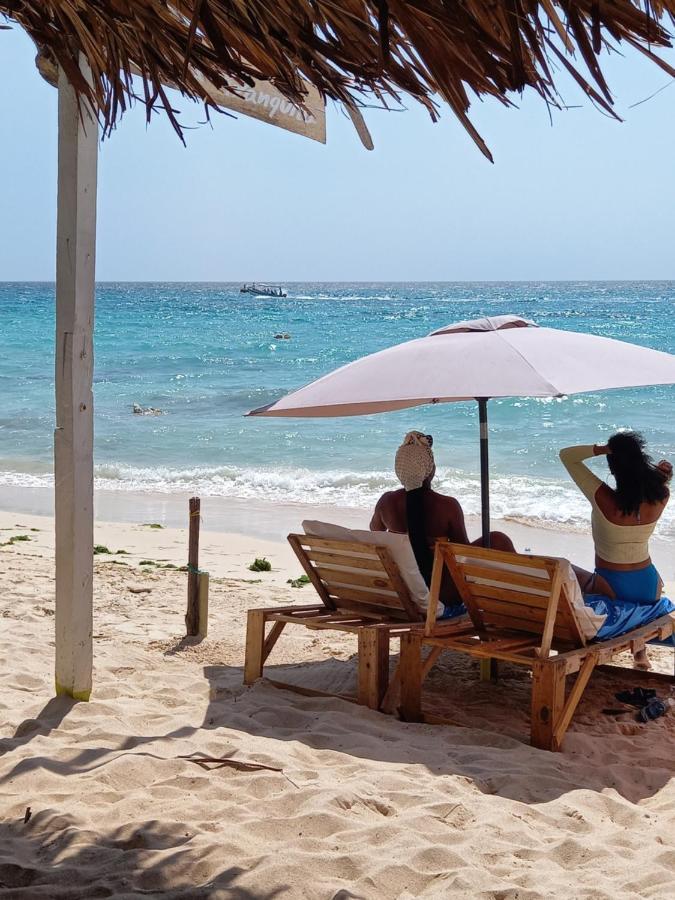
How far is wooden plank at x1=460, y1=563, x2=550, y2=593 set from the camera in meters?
4.15

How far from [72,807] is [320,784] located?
32.7 inches

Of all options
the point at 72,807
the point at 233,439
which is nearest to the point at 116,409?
the point at 233,439

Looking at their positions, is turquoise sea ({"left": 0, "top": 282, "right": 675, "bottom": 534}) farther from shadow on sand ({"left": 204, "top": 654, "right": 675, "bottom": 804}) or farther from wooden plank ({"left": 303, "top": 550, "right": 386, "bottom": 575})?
wooden plank ({"left": 303, "top": 550, "right": 386, "bottom": 575})

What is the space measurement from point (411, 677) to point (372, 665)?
0.19 m

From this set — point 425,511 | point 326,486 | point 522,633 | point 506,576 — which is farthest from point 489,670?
point 326,486

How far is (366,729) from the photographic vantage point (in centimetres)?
422

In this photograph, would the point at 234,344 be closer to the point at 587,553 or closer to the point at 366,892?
the point at 587,553

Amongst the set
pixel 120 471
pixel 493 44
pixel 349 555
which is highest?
pixel 493 44

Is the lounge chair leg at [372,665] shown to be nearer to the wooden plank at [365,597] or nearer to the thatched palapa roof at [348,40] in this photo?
the wooden plank at [365,597]

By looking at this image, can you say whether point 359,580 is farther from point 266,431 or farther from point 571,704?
point 266,431

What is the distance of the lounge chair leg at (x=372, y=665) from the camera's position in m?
4.52

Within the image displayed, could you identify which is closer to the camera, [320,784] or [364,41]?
[364,41]

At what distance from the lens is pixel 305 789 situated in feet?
Result: 11.2

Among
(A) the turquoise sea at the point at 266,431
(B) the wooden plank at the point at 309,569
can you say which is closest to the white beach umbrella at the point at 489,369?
(B) the wooden plank at the point at 309,569
